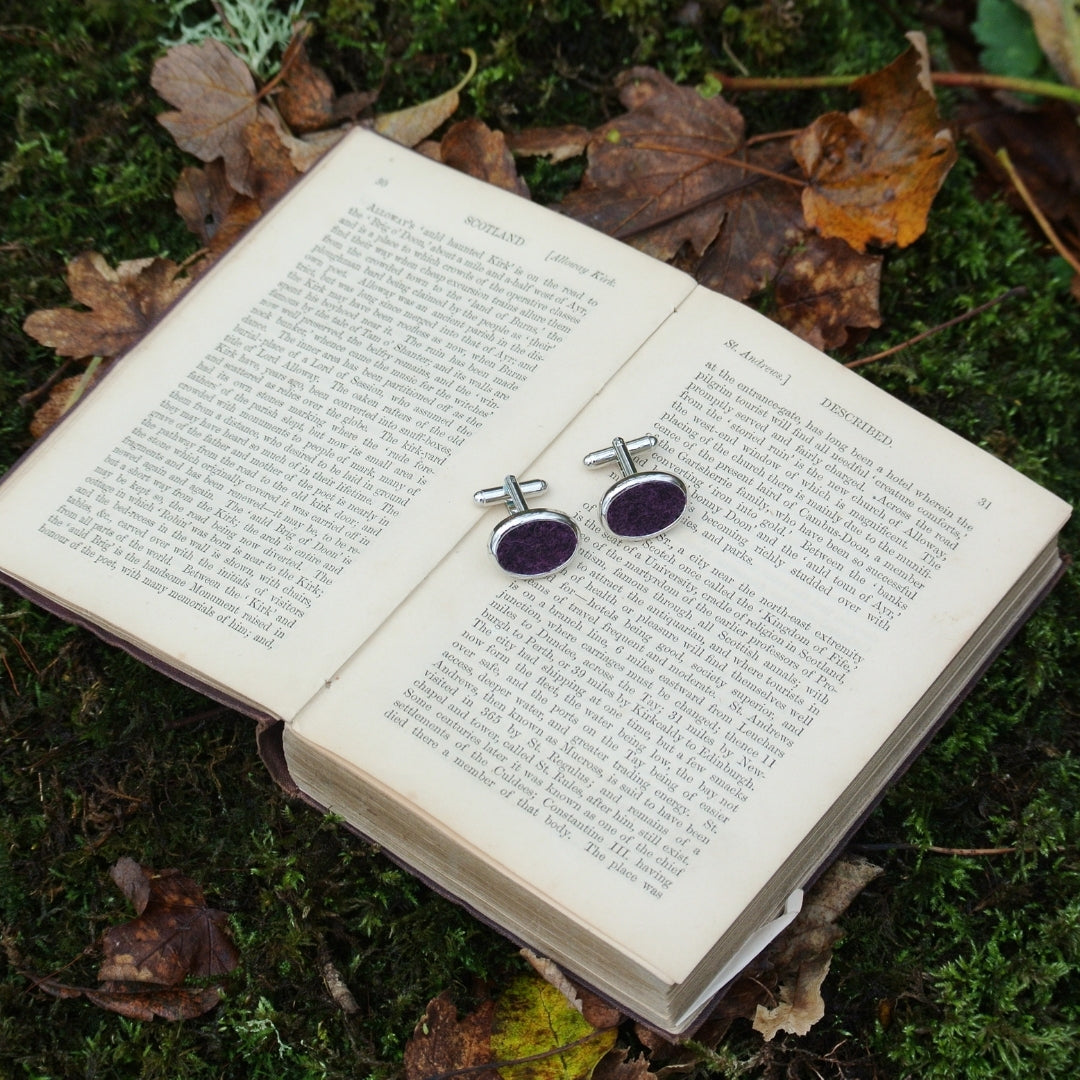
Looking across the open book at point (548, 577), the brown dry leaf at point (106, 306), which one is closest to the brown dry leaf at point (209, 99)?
the brown dry leaf at point (106, 306)

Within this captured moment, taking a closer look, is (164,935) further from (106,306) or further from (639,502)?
(106,306)

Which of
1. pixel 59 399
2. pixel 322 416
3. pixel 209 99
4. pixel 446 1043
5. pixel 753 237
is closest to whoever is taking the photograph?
pixel 446 1043

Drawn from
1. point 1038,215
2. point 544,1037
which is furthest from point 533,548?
point 1038,215

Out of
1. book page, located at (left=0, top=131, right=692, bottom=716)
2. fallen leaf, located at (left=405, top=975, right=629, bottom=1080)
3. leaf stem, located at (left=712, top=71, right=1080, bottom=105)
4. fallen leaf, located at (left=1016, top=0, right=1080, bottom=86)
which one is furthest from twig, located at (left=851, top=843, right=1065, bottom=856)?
fallen leaf, located at (left=1016, top=0, right=1080, bottom=86)

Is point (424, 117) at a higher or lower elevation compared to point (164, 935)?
higher

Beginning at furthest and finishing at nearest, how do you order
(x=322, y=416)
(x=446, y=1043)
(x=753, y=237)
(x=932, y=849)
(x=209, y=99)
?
1. (x=209, y=99)
2. (x=753, y=237)
3. (x=322, y=416)
4. (x=932, y=849)
5. (x=446, y=1043)

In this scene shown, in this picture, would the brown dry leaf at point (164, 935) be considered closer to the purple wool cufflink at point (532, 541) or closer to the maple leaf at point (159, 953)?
the maple leaf at point (159, 953)

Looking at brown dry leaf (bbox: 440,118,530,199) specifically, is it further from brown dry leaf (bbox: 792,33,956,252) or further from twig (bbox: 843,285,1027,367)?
twig (bbox: 843,285,1027,367)
